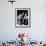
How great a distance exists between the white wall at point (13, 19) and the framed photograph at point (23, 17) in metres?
0.12

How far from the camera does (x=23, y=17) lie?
551 cm

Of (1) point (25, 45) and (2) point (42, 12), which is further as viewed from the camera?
(2) point (42, 12)

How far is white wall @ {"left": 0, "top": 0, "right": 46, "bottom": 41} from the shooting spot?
18.0ft

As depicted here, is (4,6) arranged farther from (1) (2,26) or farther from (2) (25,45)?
(2) (25,45)

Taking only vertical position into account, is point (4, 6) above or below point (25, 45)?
above

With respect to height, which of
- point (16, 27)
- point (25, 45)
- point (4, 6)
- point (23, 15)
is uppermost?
point (4, 6)

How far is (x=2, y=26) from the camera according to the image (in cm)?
550

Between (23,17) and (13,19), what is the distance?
408 millimetres

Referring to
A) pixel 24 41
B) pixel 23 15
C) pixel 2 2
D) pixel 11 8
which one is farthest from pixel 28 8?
pixel 24 41

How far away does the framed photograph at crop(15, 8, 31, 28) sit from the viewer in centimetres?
549

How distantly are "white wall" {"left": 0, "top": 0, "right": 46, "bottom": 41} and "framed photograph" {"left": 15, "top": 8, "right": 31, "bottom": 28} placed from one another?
12 centimetres

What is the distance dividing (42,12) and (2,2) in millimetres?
1643

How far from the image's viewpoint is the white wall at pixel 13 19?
5477mm

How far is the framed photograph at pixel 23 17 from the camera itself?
549 cm
